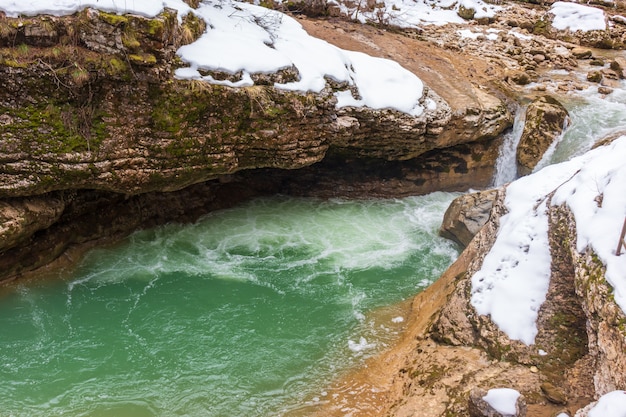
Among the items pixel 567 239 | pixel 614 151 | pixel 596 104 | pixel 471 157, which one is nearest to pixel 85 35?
A: pixel 567 239

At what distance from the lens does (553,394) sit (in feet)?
15.5

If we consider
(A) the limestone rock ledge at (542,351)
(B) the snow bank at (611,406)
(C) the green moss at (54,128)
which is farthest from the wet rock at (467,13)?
(B) the snow bank at (611,406)

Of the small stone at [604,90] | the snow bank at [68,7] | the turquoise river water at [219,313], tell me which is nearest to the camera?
the turquoise river water at [219,313]

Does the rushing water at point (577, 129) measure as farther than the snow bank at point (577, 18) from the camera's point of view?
No

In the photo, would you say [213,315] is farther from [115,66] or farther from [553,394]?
[553,394]

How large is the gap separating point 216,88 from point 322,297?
14.4 ft

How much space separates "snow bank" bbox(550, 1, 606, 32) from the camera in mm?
19094

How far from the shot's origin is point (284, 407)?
597 cm

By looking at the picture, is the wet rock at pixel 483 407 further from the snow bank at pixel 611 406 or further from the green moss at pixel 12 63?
the green moss at pixel 12 63

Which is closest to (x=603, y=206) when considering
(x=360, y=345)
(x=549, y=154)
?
(x=360, y=345)

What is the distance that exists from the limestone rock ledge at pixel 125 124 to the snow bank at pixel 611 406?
701 cm

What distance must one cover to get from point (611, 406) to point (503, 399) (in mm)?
1015

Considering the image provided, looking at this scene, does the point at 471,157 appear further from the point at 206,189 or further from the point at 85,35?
the point at 85,35

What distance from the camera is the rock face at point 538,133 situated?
479 inches
